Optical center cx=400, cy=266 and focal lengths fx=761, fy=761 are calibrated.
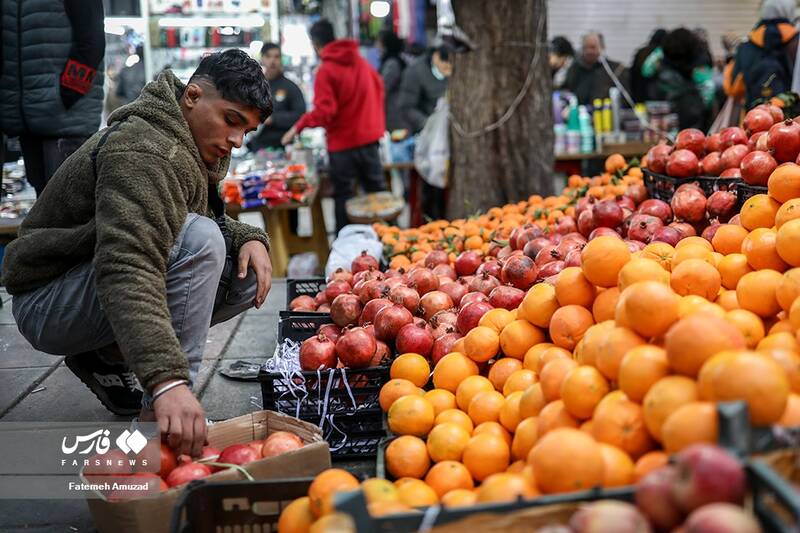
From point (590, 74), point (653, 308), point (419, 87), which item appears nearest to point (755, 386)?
point (653, 308)

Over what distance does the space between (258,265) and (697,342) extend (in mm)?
2077

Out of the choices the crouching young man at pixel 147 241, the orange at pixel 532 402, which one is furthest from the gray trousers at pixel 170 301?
the orange at pixel 532 402

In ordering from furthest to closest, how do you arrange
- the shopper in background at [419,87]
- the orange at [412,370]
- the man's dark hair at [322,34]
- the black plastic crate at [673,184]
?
the shopper in background at [419,87] → the man's dark hair at [322,34] → the black plastic crate at [673,184] → the orange at [412,370]

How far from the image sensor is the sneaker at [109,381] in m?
3.36

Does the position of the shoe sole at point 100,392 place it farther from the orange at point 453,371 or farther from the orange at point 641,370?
the orange at point 641,370

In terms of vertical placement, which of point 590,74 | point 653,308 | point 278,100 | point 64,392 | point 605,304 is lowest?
point 64,392

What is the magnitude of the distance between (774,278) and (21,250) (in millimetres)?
2661

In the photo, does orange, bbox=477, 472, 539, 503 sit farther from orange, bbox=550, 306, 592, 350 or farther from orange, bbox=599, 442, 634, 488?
orange, bbox=550, 306, 592, 350

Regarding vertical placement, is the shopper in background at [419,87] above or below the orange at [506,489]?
above

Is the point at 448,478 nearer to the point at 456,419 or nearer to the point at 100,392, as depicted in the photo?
the point at 456,419

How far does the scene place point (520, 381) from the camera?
8.36 ft

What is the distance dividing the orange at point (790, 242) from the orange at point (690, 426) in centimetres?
97

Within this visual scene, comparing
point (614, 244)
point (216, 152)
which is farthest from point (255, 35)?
point (614, 244)

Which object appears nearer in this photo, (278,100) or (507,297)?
(507,297)
